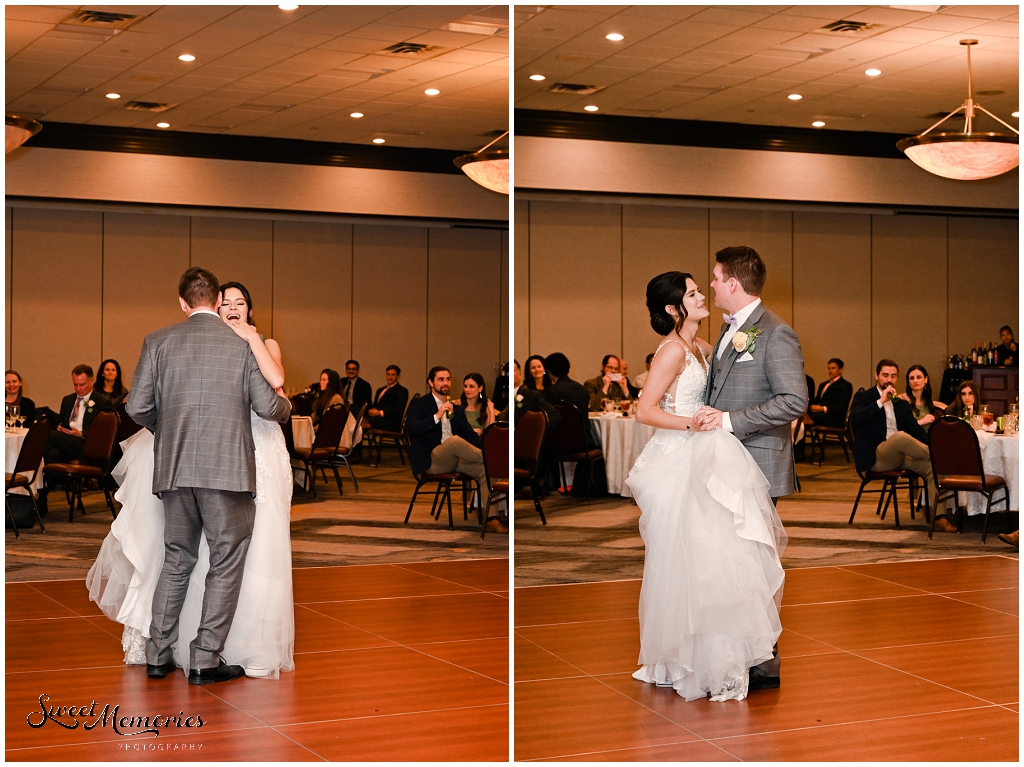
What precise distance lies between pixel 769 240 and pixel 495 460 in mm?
7234

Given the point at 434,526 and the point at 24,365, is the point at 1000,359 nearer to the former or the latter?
the point at 434,526

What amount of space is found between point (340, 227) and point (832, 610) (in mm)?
10489

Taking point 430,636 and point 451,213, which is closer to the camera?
point 430,636

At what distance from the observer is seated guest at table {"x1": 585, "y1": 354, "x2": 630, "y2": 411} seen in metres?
10.7

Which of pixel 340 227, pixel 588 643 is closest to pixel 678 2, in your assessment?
pixel 588 643

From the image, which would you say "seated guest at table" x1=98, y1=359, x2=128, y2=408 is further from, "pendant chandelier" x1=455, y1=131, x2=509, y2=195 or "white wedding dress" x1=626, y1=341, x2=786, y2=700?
"white wedding dress" x1=626, y1=341, x2=786, y2=700

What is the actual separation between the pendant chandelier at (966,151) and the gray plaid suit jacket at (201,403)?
6.72 metres

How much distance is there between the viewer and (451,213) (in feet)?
45.1

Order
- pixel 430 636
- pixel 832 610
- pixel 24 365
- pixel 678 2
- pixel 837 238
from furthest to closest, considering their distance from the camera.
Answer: pixel 837 238, pixel 24 365, pixel 678 2, pixel 832 610, pixel 430 636

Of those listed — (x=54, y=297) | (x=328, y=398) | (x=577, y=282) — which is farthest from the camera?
(x=54, y=297)

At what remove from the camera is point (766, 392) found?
3867 mm

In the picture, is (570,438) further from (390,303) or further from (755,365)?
(390,303)

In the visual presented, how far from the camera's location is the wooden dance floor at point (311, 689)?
333cm

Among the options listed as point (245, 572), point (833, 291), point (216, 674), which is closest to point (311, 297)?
point (833, 291)
